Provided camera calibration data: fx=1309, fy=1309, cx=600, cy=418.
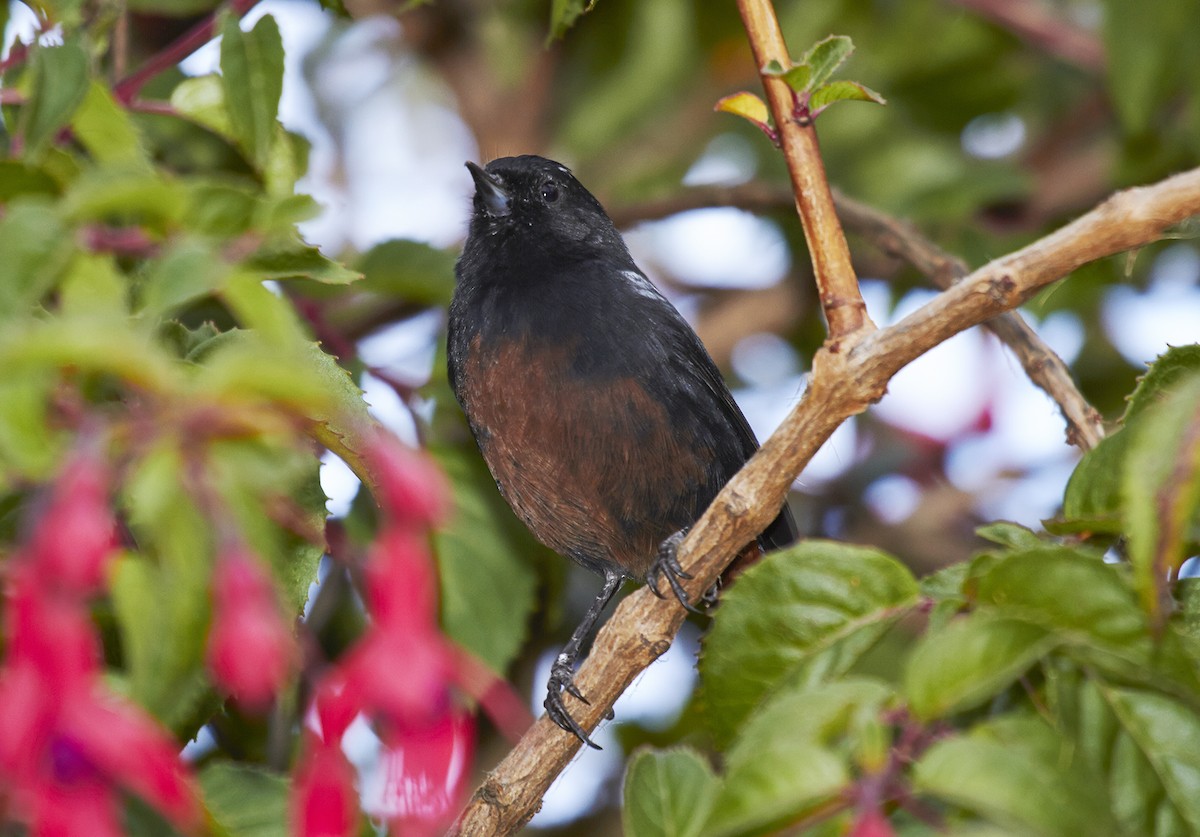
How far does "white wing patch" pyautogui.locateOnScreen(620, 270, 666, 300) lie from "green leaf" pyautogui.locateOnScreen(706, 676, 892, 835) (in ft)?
7.32

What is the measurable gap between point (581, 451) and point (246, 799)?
151 centimetres

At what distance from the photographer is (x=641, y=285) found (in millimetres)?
3594

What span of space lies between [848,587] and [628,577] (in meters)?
2.23

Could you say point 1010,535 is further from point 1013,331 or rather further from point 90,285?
point 90,285

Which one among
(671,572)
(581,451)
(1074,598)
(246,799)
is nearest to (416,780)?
(246,799)

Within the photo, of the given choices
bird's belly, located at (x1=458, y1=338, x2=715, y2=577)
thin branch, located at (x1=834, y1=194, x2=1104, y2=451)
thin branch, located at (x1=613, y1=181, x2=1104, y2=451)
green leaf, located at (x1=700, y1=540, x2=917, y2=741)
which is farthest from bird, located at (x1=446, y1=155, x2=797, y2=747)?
green leaf, located at (x1=700, y1=540, x2=917, y2=741)

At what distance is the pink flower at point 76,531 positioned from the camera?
1010 mm

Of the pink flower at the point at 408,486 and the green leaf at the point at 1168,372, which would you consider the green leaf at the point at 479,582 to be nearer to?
the green leaf at the point at 1168,372

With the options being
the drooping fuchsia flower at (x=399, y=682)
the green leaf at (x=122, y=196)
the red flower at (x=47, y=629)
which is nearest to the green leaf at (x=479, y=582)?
the drooping fuchsia flower at (x=399, y=682)

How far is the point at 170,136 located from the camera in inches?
143

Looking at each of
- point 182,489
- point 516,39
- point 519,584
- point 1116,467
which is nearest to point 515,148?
point 516,39

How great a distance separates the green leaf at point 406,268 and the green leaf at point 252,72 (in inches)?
33.0

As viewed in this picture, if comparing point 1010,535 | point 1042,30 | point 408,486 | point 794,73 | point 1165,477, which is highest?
point 1042,30

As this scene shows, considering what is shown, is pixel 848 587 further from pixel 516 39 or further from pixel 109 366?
pixel 516 39
